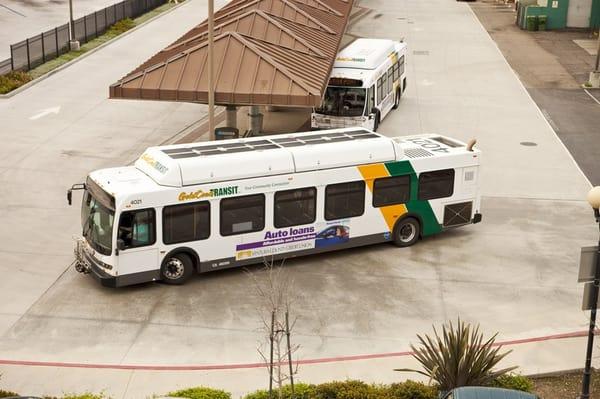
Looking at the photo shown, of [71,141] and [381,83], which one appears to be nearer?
[71,141]

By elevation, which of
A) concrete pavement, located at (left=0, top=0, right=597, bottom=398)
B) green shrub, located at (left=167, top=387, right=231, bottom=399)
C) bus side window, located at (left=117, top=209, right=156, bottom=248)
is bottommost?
concrete pavement, located at (left=0, top=0, right=597, bottom=398)

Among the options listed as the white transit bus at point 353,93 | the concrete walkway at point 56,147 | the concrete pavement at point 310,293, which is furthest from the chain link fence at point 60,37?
the white transit bus at point 353,93

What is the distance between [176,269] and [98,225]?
2.02m

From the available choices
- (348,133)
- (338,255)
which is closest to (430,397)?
(338,255)

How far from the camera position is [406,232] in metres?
25.3

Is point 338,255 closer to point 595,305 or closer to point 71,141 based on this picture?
point 595,305

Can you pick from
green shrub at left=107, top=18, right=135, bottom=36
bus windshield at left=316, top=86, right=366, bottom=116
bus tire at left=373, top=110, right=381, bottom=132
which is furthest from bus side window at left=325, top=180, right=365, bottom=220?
green shrub at left=107, top=18, right=135, bottom=36

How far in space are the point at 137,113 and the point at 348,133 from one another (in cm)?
1624

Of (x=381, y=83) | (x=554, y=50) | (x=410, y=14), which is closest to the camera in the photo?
(x=381, y=83)

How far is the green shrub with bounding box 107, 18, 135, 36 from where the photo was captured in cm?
5697

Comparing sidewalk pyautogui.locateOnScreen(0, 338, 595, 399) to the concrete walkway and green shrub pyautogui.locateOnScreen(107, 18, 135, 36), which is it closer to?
the concrete walkway

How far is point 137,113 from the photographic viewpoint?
39375mm

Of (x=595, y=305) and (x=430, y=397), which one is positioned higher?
(x=595, y=305)

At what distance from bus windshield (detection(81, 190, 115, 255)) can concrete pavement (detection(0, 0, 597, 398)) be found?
3.71ft
